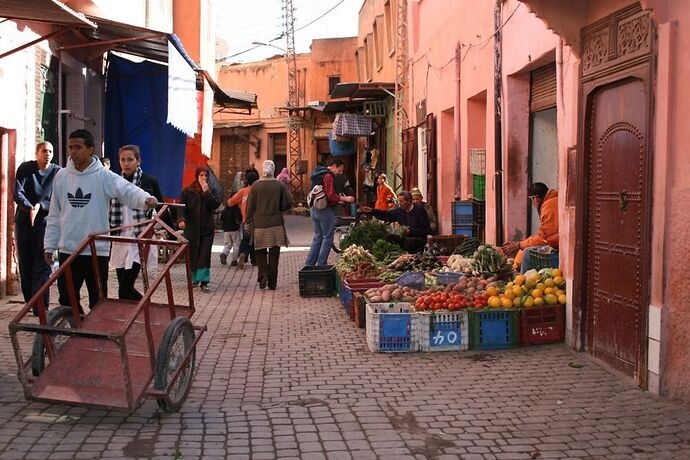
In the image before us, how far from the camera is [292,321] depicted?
8797mm

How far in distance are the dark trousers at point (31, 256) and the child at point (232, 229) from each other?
5000mm

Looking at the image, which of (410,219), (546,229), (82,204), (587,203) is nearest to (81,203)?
(82,204)

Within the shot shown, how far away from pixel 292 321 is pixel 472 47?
5.71 meters

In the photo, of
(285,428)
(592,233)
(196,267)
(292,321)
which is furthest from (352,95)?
(285,428)

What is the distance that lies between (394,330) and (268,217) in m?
4.45

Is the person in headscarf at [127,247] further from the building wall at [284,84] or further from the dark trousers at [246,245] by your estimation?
the building wall at [284,84]

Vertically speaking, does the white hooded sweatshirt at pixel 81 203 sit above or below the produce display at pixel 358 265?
above

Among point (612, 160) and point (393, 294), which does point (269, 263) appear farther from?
point (612, 160)

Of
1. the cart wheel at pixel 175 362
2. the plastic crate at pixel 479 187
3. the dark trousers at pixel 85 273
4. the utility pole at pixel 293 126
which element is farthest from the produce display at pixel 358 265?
the utility pole at pixel 293 126

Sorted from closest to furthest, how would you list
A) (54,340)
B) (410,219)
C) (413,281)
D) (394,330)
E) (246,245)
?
(54,340)
(394,330)
(413,281)
(410,219)
(246,245)

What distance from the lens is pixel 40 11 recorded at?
21.6 feet

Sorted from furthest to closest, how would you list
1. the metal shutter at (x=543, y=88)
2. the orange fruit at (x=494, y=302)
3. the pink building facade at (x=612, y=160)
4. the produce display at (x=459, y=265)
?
the metal shutter at (x=543, y=88) → the produce display at (x=459, y=265) → the orange fruit at (x=494, y=302) → the pink building facade at (x=612, y=160)

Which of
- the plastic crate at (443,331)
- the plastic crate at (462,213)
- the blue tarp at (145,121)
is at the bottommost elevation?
the plastic crate at (443,331)

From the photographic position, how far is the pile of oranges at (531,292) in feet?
23.6
